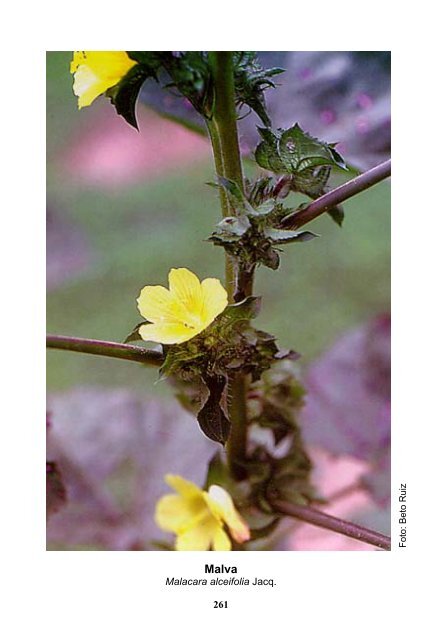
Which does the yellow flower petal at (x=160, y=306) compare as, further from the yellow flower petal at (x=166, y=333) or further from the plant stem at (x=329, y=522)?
the plant stem at (x=329, y=522)

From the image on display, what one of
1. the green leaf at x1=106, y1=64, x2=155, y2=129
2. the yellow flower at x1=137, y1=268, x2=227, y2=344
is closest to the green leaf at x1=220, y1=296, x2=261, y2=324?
the yellow flower at x1=137, y1=268, x2=227, y2=344

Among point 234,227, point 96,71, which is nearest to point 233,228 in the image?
point 234,227

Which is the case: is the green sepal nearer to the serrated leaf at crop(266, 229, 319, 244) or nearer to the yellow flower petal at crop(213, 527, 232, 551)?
the serrated leaf at crop(266, 229, 319, 244)

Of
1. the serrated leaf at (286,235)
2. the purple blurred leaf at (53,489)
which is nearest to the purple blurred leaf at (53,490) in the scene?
the purple blurred leaf at (53,489)

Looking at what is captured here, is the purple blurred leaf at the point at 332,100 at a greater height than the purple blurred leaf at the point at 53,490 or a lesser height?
greater

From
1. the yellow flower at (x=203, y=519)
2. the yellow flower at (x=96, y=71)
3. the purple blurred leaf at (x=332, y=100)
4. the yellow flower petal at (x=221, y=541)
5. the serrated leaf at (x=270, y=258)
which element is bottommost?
the yellow flower petal at (x=221, y=541)
